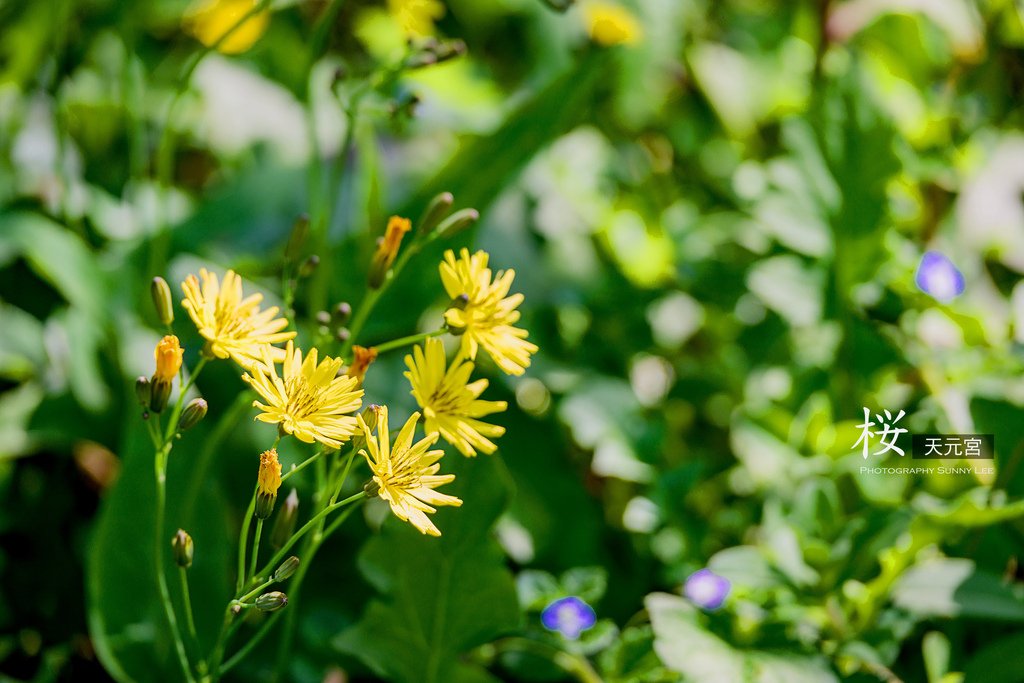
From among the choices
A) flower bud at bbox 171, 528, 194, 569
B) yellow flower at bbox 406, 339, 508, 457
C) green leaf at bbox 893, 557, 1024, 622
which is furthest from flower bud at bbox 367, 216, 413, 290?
green leaf at bbox 893, 557, 1024, 622

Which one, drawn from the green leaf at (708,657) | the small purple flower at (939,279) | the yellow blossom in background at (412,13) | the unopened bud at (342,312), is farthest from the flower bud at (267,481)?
the small purple flower at (939,279)

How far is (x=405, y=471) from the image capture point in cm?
59

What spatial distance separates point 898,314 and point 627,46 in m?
0.64

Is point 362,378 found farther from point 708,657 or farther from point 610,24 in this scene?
point 610,24

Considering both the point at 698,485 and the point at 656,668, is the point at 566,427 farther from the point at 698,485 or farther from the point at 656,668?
the point at 656,668

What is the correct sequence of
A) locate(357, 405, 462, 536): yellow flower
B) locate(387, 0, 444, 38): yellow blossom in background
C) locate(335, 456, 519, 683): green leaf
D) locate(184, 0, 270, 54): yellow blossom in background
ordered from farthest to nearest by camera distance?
1. locate(184, 0, 270, 54): yellow blossom in background
2. locate(387, 0, 444, 38): yellow blossom in background
3. locate(335, 456, 519, 683): green leaf
4. locate(357, 405, 462, 536): yellow flower

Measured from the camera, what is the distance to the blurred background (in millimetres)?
842

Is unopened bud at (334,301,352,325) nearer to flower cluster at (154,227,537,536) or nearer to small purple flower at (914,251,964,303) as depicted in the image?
flower cluster at (154,227,537,536)

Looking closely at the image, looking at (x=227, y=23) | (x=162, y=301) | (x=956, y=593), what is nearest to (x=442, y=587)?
(x=162, y=301)

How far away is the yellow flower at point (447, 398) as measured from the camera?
0.62 metres

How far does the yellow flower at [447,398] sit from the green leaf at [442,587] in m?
0.17

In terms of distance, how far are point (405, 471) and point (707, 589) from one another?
0.42 m

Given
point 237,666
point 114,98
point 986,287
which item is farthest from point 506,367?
point 114,98

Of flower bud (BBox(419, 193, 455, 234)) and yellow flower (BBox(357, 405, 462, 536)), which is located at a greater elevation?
flower bud (BBox(419, 193, 455, 234))
